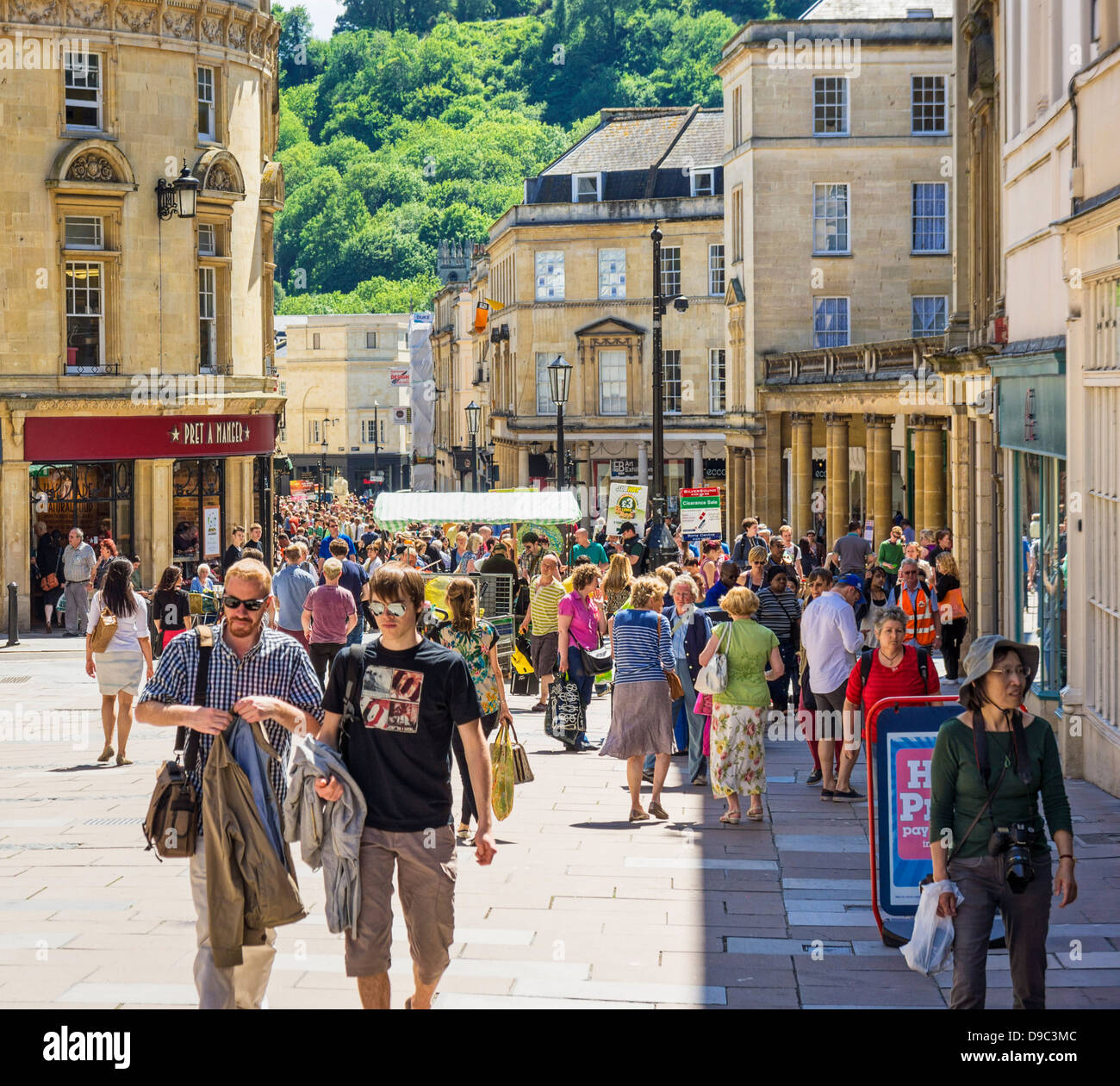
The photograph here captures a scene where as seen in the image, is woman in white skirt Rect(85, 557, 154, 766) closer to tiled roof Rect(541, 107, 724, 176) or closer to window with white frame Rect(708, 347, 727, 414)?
window with white frame Rect(708, 347, 727, 414)

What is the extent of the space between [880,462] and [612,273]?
32.0 meters

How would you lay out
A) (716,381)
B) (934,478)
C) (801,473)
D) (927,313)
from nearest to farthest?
(934,478)
(801,473)
(927,313)
(716,381)

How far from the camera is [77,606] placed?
1183 inches

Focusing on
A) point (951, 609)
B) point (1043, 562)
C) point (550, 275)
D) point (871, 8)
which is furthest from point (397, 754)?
point (550, 275)

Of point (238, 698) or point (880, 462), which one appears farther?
point (880, 462)

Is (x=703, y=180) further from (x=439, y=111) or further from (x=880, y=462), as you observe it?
(x=439, y=111)

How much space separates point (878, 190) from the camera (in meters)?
45.7

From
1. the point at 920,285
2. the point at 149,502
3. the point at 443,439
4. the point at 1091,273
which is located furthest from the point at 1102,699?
the point at 443,439

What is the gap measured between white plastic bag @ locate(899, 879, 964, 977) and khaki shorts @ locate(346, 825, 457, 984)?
1871 mm

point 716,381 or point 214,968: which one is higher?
point 716,381

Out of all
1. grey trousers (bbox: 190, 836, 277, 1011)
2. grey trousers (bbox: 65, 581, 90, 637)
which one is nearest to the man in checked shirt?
grey trousers (bbox: 190, 836, 277, 1011)

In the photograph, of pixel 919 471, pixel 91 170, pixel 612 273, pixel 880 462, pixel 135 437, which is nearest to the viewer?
pixel 919 471

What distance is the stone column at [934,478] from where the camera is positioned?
31.3 m

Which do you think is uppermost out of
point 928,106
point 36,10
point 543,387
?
point 928,106
